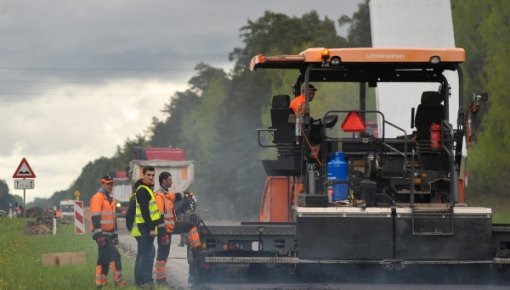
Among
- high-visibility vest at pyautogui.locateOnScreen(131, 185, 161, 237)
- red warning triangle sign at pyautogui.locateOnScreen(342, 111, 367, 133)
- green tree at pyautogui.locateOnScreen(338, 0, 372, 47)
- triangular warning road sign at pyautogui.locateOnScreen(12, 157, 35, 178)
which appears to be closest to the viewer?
red warning triangle sign at pyautogui.locateOnScreen(342, 111, 367, 133)

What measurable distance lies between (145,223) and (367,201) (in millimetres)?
3413

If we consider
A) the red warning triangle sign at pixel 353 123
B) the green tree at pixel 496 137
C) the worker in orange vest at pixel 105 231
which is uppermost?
the green tree at pixel 496 137

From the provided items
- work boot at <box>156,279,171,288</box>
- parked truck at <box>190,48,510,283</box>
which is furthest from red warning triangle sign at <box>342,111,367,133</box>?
work boot at <box>156,279,171,288</box>

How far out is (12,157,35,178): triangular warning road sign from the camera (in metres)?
39.0

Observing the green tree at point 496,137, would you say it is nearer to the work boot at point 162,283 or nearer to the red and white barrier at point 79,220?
the red and white barrier at point 79,220

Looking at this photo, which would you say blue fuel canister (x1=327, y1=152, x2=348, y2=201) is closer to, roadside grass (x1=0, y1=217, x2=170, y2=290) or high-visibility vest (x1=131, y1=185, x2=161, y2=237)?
high-visibility vest (x1=131, y1=185, x2=161, y2=237)

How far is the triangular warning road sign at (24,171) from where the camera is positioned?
39.0 meters

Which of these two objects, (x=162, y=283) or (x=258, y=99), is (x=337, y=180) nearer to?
(x=162, y=283)

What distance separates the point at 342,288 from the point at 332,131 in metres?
2.29

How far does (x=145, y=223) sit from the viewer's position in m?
17.0

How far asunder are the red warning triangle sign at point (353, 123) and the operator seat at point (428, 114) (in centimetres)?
82

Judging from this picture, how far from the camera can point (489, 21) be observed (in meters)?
54.2

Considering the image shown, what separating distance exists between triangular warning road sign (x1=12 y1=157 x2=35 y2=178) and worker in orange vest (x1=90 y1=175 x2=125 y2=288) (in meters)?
21.8

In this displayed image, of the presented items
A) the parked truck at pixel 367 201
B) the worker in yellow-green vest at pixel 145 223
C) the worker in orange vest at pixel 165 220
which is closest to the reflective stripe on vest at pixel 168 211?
the worker in orange vest at pixel 165 220
